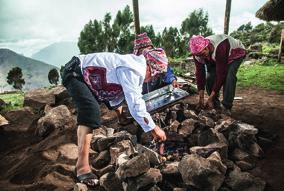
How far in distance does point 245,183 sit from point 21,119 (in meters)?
4.40

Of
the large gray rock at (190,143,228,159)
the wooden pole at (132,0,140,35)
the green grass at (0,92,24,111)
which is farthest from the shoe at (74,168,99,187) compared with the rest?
the wooden pole at (132,0,140,35)

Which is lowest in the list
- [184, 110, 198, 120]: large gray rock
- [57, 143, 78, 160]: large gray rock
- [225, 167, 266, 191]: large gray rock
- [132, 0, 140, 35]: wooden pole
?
[57, 143, 78, 160]: large gray rock

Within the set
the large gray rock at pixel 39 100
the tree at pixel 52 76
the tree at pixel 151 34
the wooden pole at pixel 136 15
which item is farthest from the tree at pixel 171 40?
the large gray rock at pixel 39 100

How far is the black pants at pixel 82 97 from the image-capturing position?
9.93 ft

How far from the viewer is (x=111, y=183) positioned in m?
3.09

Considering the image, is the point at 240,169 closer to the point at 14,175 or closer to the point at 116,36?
the point at 14,175

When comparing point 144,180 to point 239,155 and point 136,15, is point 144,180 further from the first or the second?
point 136,15

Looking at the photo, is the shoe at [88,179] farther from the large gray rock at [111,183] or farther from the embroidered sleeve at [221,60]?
the embroidered sleeve at [221,60]

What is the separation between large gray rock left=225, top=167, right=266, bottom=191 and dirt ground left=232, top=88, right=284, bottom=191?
11cm

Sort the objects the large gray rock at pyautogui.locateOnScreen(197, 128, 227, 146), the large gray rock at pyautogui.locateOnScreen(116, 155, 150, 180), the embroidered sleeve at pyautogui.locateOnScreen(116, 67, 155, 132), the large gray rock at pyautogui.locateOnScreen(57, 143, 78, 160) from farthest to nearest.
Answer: the large gray rock at pyautogui.locateOnScreen(57, 143, 78, 160), the large gray rock at pyautogui.locateOnScreen(197, 128, 227, 146), the large gray rock at pyautogui.locateOnScreen(116, 155, 150, 180), the embroidered sleeve at pyautogui.locateOnScreen(116, 67, 155, 132)

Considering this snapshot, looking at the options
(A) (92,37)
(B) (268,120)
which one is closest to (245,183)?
(B) (268,120)

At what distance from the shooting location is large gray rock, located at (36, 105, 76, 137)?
16.5 ft

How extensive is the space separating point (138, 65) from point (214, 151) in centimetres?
126

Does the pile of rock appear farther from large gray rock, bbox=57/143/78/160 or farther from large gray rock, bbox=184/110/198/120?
large gray rock, bbox=57/143/78/160
